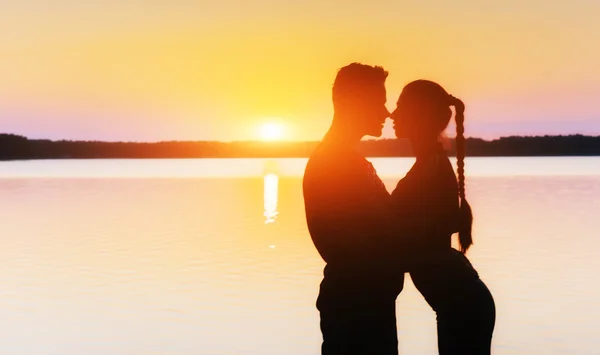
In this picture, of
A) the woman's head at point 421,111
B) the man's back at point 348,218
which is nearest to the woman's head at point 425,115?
the woman's head at point 421,111

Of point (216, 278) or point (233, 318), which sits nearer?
point (233, 318)

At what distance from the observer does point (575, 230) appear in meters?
24.0

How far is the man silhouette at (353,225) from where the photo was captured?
430 centimetres

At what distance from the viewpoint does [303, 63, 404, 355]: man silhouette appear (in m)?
4.30

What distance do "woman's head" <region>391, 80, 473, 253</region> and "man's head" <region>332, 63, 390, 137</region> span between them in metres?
0.62

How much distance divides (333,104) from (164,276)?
1174 cm

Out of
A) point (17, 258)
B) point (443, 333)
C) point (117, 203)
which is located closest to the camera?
point (443, 333)

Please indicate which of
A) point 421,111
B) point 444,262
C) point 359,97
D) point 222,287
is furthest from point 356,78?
point 222,287

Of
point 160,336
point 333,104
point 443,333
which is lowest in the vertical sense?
point 160,336

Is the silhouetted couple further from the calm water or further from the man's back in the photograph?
the calm water

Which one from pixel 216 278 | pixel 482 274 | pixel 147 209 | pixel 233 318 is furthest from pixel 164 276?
pixel 147 209

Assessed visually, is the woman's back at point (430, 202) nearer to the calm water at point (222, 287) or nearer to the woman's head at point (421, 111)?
the woman's head at point (421, 111)

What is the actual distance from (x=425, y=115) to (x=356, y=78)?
2.73 feet

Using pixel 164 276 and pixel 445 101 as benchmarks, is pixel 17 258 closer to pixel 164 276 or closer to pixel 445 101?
pixel 164 276
